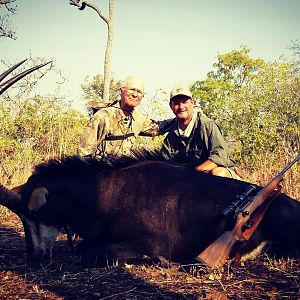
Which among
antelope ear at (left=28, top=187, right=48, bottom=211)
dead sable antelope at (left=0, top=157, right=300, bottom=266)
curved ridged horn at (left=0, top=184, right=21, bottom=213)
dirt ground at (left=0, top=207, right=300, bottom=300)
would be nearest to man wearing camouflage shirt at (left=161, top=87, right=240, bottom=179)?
dead sable antelope at (left=0, top=157, right=300, bottom=266)

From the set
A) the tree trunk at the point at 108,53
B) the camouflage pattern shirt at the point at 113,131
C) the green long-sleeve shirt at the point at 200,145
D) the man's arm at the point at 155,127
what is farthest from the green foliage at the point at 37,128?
the tree trunk at the point at 108,53

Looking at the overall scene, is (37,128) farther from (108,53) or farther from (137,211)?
(137,211)

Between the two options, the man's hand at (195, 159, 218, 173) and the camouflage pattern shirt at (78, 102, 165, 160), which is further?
the camouflage pattern shirt at (78, 102, 165, 160)

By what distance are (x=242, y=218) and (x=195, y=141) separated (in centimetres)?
170

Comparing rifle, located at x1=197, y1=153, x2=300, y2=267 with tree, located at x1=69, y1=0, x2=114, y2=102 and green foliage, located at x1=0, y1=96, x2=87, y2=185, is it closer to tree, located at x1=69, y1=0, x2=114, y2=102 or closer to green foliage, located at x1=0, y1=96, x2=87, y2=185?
green foliage, located at x1=0, y1=96, x2=87, y2=185

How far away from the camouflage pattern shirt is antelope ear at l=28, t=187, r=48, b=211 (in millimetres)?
1497

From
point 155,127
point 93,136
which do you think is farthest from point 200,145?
point 93,136

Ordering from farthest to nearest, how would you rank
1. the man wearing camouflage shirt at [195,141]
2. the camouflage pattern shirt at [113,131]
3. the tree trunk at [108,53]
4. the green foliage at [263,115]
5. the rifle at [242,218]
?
the tree trunk at [108,53], the green foliage at [263,115], the camouflage pattern shirt at [113,131], the man wearing camouflage shirt at [195,141], the rifle at [242,218]

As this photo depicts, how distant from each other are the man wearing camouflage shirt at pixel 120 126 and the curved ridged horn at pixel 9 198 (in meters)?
1.55

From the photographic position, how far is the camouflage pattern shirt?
5.39 metres

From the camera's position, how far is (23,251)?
413 centimetres

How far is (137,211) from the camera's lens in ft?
12.0

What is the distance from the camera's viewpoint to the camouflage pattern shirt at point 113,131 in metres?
5.39

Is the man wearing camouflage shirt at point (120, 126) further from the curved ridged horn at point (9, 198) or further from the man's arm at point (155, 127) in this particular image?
the curved ridged horn at point (9, 198)
